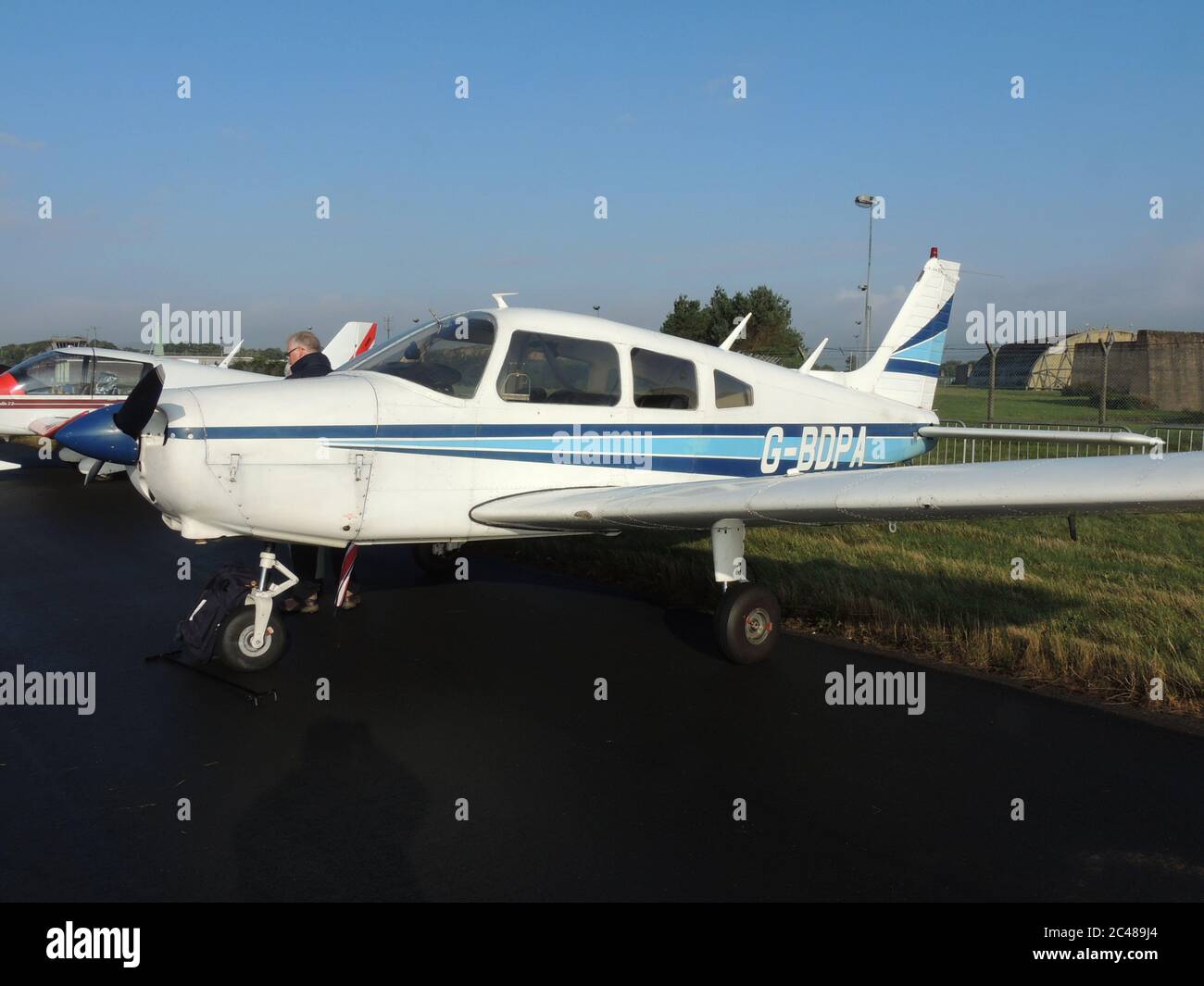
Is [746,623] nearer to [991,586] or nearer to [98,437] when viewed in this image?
[991,586]

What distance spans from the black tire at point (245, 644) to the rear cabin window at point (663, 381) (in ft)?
9.03

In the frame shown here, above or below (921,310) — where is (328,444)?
below

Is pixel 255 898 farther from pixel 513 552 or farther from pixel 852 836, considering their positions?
pixel 513 552

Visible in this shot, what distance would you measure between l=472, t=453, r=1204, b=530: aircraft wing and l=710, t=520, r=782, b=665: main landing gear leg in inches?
12.2

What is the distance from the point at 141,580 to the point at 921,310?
7731 millimetres

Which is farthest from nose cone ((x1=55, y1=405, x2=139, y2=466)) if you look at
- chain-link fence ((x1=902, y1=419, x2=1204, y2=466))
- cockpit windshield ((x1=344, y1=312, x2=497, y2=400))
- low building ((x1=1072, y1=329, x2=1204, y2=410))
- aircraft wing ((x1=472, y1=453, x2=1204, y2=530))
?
low building ((x1=1072, y1=329, x2=1204, y2=410))

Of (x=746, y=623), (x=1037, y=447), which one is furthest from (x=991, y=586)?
(x=1037, y=447)

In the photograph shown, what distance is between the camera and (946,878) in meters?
3.20

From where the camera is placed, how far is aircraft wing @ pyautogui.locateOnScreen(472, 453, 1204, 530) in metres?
3.83

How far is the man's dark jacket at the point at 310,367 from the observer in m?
6.20

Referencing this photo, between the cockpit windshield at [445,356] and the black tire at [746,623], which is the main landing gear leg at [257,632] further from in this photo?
the black tire at [746,623]

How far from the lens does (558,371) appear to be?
6074 mm

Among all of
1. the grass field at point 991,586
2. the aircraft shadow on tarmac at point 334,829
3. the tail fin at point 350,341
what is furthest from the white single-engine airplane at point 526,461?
the tail fin at point 350,341
